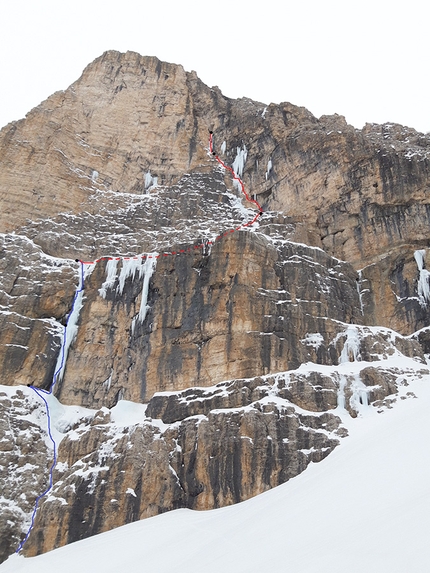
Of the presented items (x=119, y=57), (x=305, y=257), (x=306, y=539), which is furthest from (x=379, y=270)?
(x=119, y=57)

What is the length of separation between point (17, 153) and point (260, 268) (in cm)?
2544

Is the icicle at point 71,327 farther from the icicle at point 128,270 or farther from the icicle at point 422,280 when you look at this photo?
the icicle at point 422,280

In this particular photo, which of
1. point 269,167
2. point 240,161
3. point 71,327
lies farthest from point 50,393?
point 240,161

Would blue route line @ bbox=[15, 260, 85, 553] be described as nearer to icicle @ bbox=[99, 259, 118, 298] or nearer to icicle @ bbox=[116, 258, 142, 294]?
icicle @ bbox=[99, 259, 118, 298]

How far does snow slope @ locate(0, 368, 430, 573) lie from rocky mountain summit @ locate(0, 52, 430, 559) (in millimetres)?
1330

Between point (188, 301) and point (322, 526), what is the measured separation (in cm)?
1999

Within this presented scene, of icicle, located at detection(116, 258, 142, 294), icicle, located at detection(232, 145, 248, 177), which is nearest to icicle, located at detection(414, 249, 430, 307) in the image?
icicle, located at detection(116, 258, 142, 294)

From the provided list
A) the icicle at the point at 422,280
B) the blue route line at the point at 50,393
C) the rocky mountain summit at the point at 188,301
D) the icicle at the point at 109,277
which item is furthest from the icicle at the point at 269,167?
the blue route line at the point at 50,393

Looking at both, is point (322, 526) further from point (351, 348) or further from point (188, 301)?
point (188, 301)

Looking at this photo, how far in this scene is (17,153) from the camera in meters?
49.8

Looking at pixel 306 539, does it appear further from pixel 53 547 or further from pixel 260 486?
pixel 53 547

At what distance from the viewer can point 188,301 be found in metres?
36.8

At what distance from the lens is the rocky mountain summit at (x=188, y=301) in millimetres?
29016

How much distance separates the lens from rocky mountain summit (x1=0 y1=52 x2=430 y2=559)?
29.0 metres
